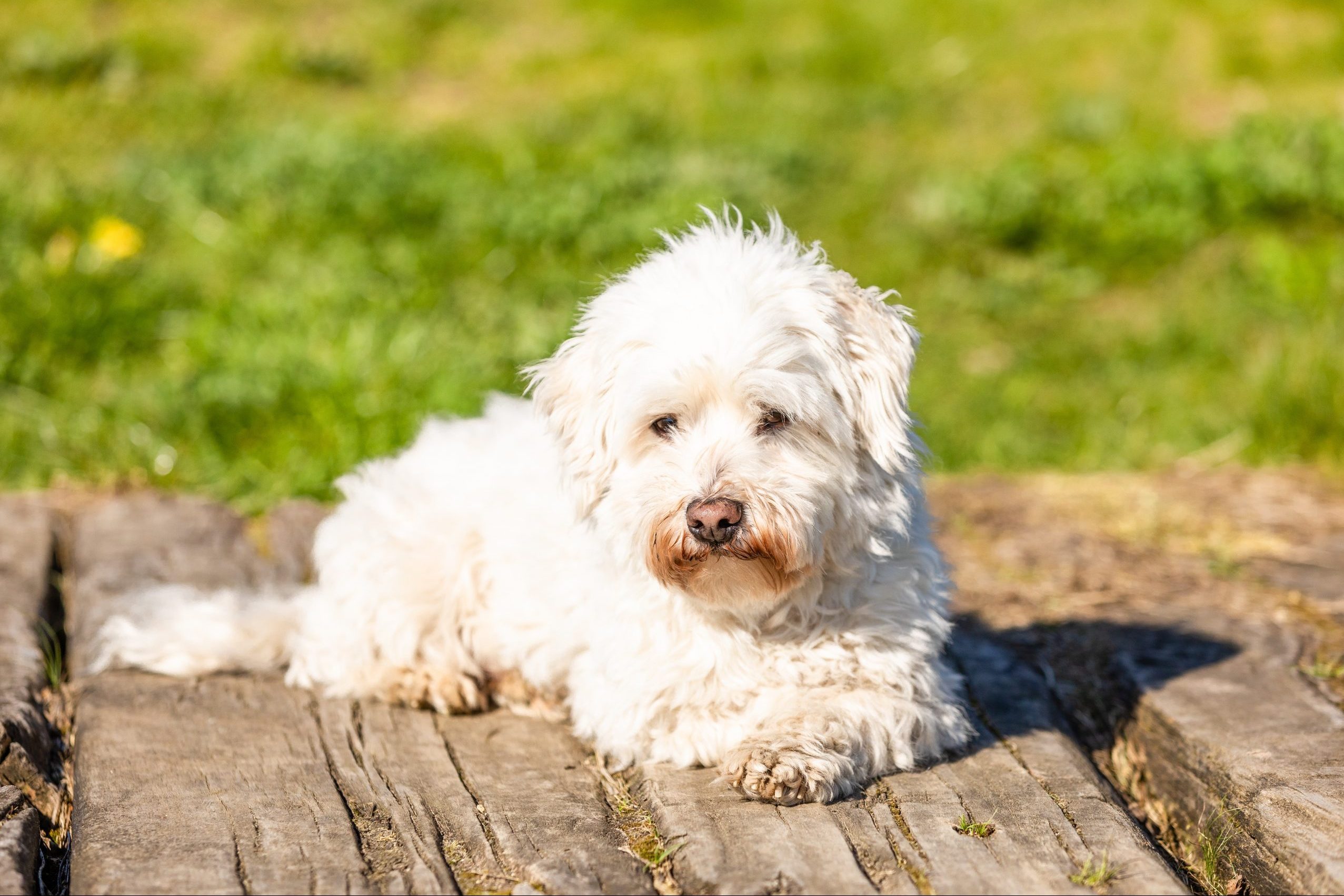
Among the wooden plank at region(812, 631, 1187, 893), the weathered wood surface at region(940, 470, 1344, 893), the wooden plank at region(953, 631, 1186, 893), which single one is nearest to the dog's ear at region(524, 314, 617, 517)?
the wooden plank at region(812, 631, 1187, 893)

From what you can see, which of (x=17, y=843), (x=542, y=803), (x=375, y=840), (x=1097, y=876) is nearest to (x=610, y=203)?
(x=542, y=803)

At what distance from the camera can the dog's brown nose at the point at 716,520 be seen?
3309 millimetres

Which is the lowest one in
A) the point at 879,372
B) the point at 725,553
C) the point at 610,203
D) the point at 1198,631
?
the point at 1198,631

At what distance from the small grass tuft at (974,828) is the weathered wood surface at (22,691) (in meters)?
1.95

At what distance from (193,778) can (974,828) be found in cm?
183

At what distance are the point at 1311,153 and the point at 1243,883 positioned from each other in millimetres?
6827

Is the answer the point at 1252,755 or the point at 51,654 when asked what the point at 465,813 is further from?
the point at 1252,755

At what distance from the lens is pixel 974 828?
10.4 ft

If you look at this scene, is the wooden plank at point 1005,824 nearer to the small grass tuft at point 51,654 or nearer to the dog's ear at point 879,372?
the dog's ear at point 879,372

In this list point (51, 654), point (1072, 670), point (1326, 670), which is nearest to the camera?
point (1326, 670)

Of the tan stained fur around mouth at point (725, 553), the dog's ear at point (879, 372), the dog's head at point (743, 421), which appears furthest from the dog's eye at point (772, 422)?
the tan stained fur around mouth at point (725, 553)

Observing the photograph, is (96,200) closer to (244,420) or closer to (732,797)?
(244,420)

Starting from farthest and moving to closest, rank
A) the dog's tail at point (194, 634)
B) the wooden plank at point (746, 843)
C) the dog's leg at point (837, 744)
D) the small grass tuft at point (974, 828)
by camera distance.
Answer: the dog's tail at point (194, 634) → the dog's leg at point (837, 744) → the small grass tuft at point (974, 828) → the wooden plank at point (746, 843)

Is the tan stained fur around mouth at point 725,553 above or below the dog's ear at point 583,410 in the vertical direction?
below
